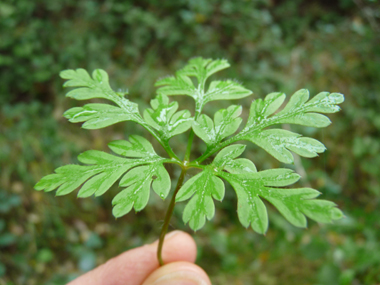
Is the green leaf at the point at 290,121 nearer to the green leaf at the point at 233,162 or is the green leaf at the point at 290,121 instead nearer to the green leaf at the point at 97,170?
the green leaf at the point at 233,162

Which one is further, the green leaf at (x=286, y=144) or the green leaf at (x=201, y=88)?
the green leaf at (x=201, y=88)

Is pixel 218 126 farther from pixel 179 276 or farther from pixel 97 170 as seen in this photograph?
pixel 179 276

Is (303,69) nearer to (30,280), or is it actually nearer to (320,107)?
(320,107)

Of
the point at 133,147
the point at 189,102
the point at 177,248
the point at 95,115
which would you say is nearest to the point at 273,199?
the point at 133,147

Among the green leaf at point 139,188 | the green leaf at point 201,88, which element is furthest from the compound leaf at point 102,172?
the green leaf at point 201,88

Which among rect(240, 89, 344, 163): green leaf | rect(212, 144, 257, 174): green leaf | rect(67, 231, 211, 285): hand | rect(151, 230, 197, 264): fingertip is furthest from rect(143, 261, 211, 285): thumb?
rect(240, 89, 344, 163): green leaf

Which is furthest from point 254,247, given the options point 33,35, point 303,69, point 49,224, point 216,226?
point 33,35
